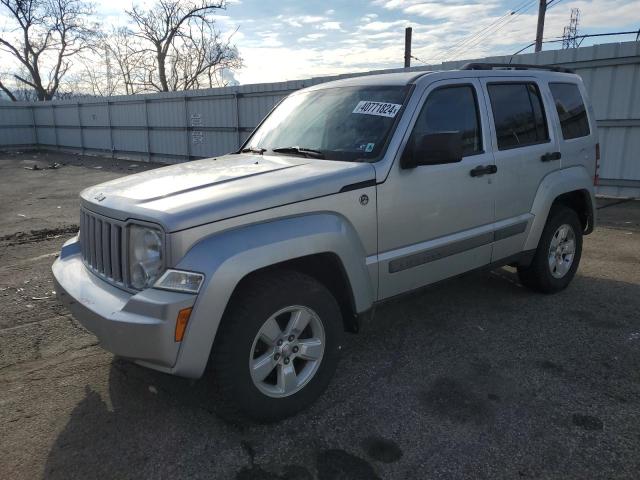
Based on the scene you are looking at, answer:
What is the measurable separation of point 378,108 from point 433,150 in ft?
1.89

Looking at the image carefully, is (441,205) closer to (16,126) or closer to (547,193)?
(547,193)

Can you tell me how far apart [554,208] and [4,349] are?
15.8 feet

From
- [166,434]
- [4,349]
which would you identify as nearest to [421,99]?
[166,434]

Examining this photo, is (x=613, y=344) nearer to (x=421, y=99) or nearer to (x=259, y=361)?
(x=421, y=99)

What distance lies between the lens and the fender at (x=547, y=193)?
4.32 metres

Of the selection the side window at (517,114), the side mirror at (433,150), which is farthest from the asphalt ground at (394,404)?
Result: the side window at (517,114)

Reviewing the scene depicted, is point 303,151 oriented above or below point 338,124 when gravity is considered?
below

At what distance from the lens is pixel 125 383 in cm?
330

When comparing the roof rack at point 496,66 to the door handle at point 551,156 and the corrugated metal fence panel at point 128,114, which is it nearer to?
the door handle at point 551,156

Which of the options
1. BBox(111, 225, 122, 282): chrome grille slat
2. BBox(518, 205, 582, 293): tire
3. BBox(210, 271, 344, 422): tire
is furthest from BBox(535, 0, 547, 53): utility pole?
BBox(111, 225, 122, 282): chrome grille slat

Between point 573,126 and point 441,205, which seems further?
point 573,126

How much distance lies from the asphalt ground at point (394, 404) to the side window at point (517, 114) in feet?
4.95

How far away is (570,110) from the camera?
4.71 metres

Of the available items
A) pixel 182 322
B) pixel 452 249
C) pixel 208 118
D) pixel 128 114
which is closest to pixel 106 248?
pixel 182 322
